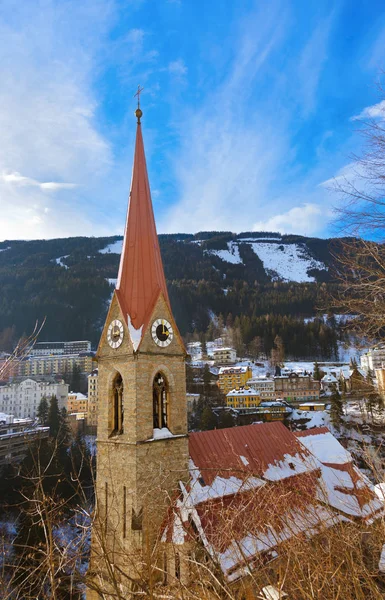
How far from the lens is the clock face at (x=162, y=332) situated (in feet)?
43.7

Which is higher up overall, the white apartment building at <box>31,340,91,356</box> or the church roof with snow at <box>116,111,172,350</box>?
the church roof with snow at <box>116,111,172,350</box>

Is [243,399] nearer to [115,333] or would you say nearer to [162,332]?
[162,332]

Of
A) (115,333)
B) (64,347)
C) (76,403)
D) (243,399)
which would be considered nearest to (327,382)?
(243,399)

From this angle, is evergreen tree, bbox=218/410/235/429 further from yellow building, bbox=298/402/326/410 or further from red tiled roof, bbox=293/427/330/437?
red tiled roof, bbox=293/427/330/437

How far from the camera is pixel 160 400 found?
13492 mm

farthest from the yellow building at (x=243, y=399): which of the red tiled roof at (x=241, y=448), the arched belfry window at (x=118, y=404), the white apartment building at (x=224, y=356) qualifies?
the arched belfry window at (x=118, y=404)

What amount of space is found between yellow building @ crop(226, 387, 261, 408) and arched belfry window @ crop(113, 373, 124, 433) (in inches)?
2262

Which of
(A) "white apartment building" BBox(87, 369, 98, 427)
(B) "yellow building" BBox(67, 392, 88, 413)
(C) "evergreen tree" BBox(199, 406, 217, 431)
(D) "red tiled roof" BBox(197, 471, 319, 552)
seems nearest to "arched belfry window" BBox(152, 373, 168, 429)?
(D) "red tiled roof" BBox(197, 471, 319, 552)

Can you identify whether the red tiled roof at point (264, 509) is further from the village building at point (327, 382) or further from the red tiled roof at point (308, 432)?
the village building at point (327, 382)

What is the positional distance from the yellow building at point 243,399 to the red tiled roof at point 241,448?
51955 millimetres

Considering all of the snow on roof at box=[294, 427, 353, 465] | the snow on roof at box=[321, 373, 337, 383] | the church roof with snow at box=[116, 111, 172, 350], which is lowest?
the snow on roof at box=[321, 373, 337, 383]

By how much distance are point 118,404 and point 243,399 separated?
192 feet

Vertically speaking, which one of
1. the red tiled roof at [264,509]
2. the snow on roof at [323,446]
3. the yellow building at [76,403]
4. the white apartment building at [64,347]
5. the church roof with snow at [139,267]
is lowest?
the yellow building at [76,403]

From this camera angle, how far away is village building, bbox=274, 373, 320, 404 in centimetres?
7641
